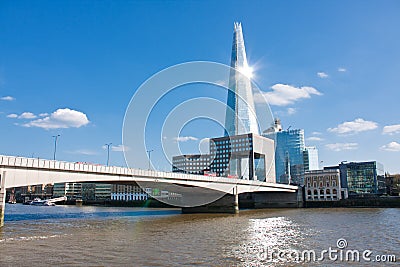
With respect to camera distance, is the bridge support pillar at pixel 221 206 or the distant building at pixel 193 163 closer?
the bridge support pillar at pixel 221 206

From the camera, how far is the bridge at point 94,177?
29.8 metres

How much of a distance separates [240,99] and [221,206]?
92.3 metres

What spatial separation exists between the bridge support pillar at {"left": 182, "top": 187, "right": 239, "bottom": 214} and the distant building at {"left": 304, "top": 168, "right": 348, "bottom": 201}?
128 feet

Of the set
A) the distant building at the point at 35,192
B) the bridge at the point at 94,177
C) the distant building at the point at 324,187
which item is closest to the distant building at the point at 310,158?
the distant building at the point at 324,187

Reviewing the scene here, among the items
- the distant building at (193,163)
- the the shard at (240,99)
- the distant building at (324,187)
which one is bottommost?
the distant building at (324,187)

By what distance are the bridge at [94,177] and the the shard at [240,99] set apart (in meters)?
80.6

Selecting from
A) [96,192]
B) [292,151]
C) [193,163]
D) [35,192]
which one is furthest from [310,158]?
[35,192]

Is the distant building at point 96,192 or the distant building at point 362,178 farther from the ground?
the distant building at point 362,178

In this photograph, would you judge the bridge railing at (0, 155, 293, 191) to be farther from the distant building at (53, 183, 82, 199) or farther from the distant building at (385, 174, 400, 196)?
the distant building at (53, 183, 82, 199)

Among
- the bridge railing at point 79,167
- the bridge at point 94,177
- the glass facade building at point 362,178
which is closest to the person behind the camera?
the bridge at point 94,177

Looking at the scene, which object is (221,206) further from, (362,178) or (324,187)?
(362,178)

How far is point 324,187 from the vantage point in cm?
9400

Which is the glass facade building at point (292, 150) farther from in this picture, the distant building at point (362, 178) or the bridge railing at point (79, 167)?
the bridge railing at point (79, 167)

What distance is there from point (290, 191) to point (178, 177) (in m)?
47.6
